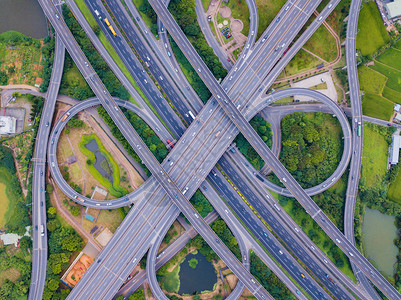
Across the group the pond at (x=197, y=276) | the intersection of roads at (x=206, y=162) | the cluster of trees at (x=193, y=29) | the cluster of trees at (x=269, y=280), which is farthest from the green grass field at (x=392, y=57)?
the pond at (x=197, y=276)

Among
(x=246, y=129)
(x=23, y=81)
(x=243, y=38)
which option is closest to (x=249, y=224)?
(x=246, y=129)

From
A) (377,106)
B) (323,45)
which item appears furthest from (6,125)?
(377,106)

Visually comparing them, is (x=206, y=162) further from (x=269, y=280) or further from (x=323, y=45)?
(x=323, y=45)

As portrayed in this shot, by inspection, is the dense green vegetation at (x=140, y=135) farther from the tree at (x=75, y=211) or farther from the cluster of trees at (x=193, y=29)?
the cluster of trees at (x=193, y=29)

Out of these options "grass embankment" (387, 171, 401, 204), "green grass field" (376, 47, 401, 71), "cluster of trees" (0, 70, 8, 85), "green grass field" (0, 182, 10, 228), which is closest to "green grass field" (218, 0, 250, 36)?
Result: "green grass field" (376, 47, 401, 71)

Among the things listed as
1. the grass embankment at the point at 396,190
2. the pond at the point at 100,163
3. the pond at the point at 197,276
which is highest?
the pond at the point at 100,163

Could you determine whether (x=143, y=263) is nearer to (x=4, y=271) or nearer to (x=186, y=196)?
(x=186, y=196)

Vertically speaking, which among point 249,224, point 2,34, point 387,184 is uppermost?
point 2,34
